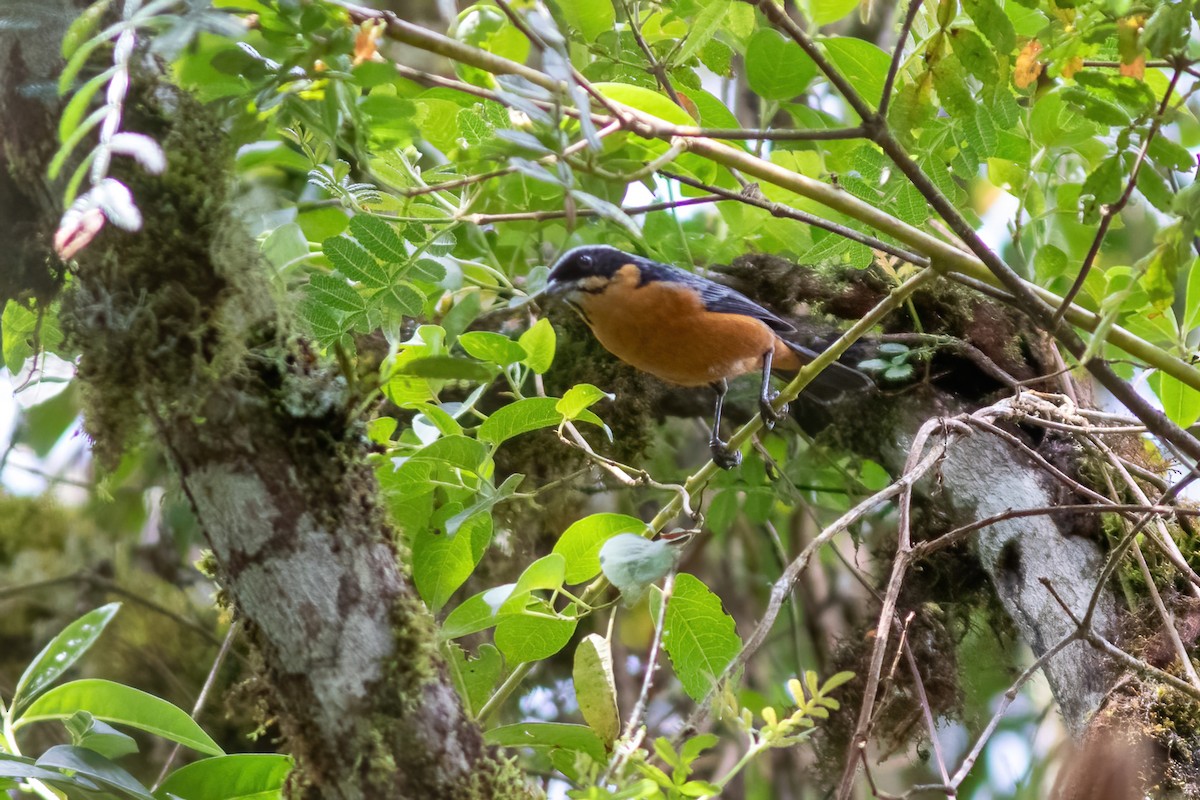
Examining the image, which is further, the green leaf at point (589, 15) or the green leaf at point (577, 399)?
the green leaf at point (589, 15)

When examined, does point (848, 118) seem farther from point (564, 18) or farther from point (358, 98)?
point (358, 98)

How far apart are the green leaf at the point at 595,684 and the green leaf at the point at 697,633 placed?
279 mm

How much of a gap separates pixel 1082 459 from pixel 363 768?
7.96ft

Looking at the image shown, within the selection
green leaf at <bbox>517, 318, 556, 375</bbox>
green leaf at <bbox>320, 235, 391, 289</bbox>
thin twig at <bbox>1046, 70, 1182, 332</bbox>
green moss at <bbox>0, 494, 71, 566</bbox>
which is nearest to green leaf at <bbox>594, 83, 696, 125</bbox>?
green leaf at <bbox>517, 318, 556, 375</bbox>

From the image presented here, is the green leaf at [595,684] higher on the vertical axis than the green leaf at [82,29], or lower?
lower

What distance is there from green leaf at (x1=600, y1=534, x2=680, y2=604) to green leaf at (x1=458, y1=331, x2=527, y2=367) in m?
0.73

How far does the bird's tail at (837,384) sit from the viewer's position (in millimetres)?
3541

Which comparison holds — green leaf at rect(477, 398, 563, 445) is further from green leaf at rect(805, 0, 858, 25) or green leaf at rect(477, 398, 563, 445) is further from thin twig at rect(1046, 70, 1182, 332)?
green leaf at rect(805, 0, 858, 25)

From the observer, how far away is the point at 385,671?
5.62 feet

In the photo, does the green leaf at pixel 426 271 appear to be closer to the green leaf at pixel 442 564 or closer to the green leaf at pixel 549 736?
the green leaf at pixel 442 564

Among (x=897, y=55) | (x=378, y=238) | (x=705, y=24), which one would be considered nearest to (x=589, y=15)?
(x=705, y=24)

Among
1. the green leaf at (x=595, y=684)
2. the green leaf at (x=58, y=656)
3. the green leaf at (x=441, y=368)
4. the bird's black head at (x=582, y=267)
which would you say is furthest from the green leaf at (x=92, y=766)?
the bird's black head at (x=582, y=267)

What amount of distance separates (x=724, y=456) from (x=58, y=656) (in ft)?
6.12

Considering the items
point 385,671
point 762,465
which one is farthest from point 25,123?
point 762,465
